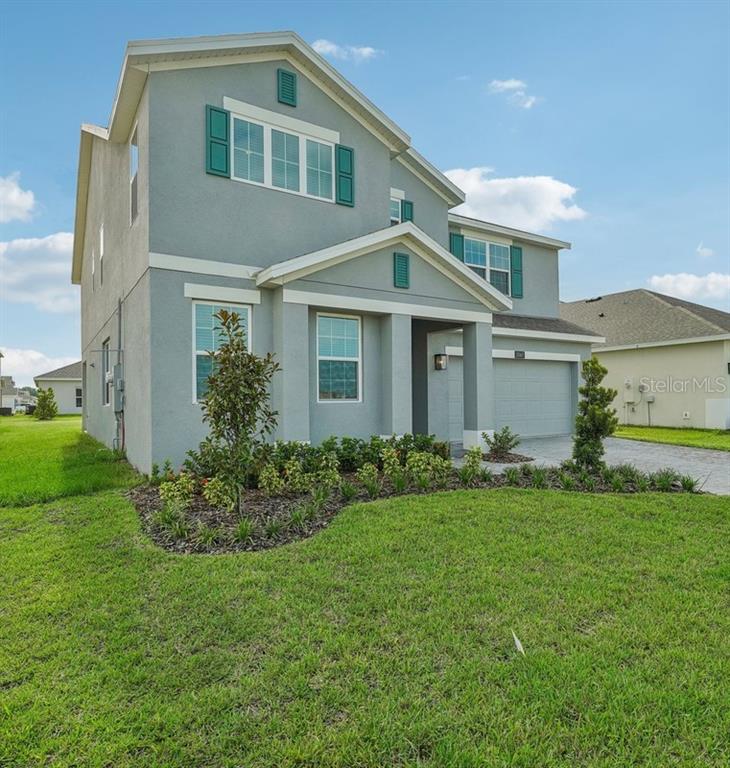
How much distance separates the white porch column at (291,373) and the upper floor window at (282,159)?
2470 millimetres

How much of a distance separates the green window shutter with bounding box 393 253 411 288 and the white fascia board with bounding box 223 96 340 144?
2.90m

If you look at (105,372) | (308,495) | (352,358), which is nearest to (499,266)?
(352,358)

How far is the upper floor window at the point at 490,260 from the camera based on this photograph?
15758 mm

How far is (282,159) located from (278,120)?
744 mm

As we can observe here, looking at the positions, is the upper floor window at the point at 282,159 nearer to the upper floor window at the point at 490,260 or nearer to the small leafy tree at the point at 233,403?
the small leafy tree at the point at 233,403

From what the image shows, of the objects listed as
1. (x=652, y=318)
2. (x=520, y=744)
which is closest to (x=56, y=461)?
(x=520, y=744)

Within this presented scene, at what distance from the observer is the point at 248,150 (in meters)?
9.77

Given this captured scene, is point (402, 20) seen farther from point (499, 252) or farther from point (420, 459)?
point (420, 459)

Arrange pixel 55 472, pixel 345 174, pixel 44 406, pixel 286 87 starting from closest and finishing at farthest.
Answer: pixel 55 472, pixel 286 87, pixel 345 174, pixel 44 406

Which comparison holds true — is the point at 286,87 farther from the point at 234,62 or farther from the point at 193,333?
the point at 193,333

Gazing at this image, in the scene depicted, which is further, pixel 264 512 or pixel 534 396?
pixel 534 396

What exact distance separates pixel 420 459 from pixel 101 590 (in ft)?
17.1

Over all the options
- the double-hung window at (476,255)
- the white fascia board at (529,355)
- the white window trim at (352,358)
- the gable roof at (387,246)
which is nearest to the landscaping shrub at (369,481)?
the white window trim at (352,358)

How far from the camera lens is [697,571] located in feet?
15.5
